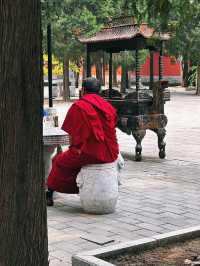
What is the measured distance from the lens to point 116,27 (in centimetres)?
1157

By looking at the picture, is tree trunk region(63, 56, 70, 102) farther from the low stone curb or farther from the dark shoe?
the low stone curb

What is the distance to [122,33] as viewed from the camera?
11164 mm

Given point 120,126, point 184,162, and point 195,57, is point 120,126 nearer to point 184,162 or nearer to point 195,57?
point 184,162

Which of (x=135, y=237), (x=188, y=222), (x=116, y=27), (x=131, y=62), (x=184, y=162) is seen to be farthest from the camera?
(x=131, y=62)

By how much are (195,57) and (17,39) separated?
2927cm

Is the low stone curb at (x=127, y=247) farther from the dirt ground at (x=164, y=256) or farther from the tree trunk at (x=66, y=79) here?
the tree trunk at (x=66, y=79)

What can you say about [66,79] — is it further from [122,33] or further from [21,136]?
[21,136]

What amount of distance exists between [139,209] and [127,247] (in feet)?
9.43

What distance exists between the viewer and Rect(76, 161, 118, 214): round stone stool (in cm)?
659

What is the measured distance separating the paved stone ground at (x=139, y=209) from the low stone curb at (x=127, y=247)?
93 centimetres

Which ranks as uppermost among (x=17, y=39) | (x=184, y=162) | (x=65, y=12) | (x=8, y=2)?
(x=65, y=12)

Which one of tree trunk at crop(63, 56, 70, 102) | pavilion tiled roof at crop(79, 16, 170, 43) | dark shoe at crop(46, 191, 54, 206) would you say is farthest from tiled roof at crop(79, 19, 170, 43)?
tree trunk at crop(63, 56, 70, 102)

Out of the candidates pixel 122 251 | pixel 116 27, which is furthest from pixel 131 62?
pixel 122 251

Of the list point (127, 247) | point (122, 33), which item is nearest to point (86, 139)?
point (127, 247)
